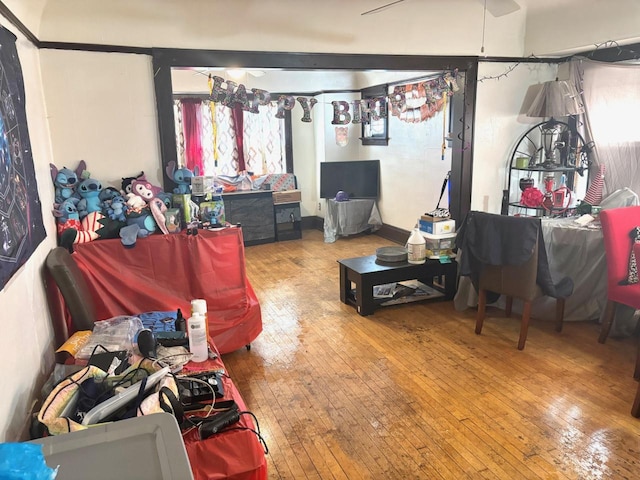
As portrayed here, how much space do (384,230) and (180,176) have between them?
143 inches

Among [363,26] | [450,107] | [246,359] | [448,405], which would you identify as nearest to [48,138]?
[246,359]

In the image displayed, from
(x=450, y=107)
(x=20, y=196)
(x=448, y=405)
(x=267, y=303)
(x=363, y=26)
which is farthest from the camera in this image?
(x=450, y=107)

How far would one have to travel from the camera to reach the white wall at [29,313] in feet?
5.25

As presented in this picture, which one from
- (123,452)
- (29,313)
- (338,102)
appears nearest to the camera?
(123,452)

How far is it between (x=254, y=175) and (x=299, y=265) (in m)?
1.89

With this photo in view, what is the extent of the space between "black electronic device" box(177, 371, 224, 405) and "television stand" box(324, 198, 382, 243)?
172 inches

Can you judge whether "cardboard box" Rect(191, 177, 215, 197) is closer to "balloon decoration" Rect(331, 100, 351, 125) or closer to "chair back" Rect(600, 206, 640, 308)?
"balloon decoration" Rect(331, 100, 351, 125)

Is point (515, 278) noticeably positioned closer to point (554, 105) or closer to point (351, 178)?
point (554, 105)

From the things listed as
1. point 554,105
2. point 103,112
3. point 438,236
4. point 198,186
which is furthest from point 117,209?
point 554,105

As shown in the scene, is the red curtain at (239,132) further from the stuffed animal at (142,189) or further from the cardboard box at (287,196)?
the stuffed animal at (142,189)

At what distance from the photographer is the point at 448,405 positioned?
2.53 meters

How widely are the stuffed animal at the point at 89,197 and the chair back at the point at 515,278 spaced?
2523mm

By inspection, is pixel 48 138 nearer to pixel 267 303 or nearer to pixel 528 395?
pixel 267 303

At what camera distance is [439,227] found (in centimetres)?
390
